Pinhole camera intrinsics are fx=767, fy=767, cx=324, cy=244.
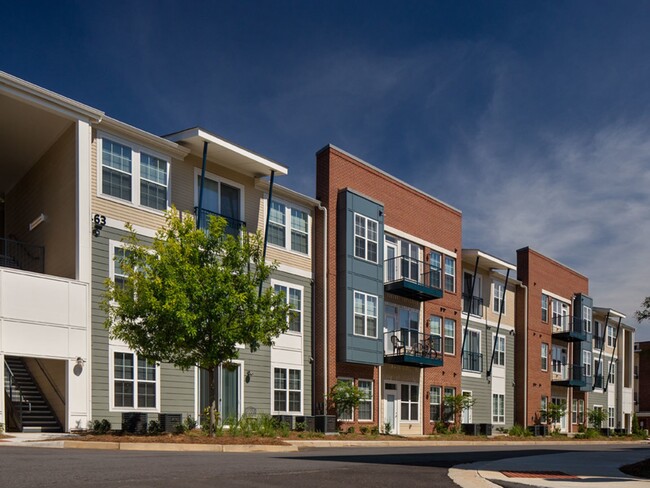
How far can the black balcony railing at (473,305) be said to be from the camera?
1686 inches

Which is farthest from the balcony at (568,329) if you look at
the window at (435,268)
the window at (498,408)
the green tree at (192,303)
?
the green tree at (192,303)

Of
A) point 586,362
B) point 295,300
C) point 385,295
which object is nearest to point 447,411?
point 385,295

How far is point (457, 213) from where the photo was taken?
135ft

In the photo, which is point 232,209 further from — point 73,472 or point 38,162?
point 73,472

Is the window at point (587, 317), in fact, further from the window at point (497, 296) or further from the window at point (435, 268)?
the window at point (435, 268)

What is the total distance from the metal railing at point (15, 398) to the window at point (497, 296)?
29876 mm

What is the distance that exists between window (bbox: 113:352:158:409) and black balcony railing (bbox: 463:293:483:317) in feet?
72.5

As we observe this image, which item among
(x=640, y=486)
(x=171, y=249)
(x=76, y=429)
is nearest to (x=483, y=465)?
(x=640, y=486)

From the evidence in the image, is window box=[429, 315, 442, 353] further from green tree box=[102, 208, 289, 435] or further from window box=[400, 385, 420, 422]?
green tree box=[102, 208, 289, 435]

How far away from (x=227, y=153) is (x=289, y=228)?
503 centimetres

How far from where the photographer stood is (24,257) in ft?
86.4

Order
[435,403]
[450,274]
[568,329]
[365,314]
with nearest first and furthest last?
[365,314] < [435,403] < [450,274] < [568,329]

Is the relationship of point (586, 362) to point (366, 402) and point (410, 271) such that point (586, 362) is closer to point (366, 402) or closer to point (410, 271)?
point (410, 271)

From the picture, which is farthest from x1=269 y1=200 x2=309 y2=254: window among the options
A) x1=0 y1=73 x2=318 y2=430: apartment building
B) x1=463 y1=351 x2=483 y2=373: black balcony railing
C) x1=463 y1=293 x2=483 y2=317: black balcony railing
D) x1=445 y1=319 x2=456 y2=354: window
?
x1=463 y1=351 x2=483 y2=373: black balcony railing
